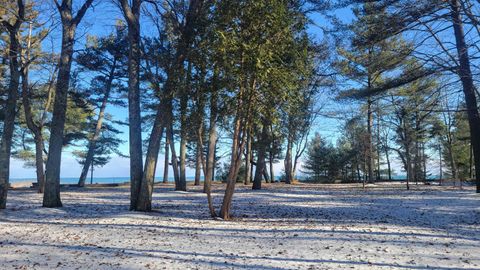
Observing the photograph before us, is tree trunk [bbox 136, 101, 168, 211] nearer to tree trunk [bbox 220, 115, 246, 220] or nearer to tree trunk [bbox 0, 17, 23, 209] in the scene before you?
tree trunk [bbox 220, 115, 246, 220]

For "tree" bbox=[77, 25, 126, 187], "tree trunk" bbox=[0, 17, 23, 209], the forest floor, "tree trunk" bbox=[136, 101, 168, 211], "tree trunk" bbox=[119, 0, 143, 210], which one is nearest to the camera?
the forest floor

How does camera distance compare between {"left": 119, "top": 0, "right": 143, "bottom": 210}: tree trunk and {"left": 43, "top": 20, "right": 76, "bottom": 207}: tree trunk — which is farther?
{"left": 43, "top": 20, "right": 76, "bottom": 207}: tree trunk

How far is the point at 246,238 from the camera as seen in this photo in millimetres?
6691

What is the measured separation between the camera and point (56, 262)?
4840mm

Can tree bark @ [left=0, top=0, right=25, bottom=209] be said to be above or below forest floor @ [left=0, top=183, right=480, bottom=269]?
above

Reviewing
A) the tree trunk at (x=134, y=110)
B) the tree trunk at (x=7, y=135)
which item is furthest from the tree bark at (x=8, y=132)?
the tree trunk at (x=134, y=110)

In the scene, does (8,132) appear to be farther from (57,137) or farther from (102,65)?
(102,65)

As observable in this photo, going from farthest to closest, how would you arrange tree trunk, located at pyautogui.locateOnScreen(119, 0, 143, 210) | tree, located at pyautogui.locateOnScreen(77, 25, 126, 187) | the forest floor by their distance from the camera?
tree, located at pyautogui.locateOnScreen(77, 25, 126, 187) → tree trunk, located at pyautogui.locateOnScreen(119, 0, 143, 210) → the forest floor

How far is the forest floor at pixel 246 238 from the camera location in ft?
16.3

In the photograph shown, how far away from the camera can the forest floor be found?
195 inches

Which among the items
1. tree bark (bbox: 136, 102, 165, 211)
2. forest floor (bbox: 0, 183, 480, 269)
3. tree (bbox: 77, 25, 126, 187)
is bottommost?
forest floor (bbox: 0, 183, 480, 269)

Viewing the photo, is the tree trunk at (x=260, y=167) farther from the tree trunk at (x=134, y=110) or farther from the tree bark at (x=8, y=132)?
the tree bark at (x=8, y=132)

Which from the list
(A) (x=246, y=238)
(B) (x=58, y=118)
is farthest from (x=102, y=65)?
(A) (x=246, y=238)

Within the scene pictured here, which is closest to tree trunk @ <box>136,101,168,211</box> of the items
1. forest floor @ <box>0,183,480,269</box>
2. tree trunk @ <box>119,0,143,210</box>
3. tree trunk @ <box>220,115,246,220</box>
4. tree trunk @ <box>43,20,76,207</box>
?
tree trunk @ <box>119,0,143,210</box>
